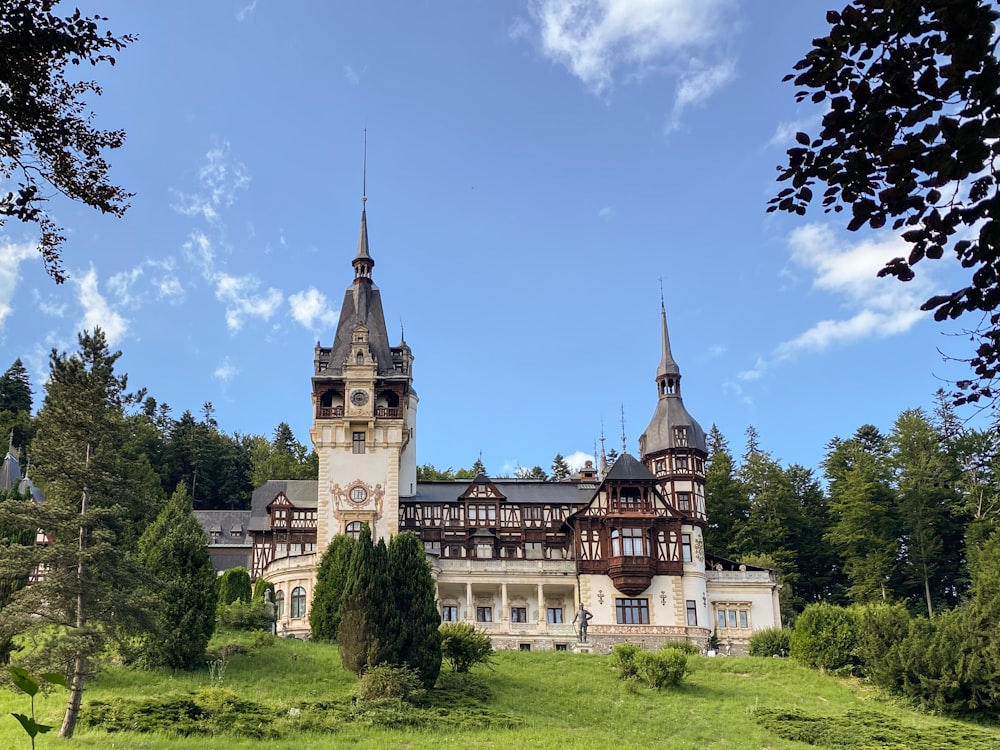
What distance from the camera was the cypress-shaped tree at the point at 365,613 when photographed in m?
32.5

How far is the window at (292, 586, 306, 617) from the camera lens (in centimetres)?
5238

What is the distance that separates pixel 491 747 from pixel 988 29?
22.5 meters

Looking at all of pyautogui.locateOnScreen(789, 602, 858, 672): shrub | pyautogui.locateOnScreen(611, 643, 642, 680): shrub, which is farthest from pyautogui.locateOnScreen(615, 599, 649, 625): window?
pyautogui.locateOnScreen(611, 643, 642, 680): shrub

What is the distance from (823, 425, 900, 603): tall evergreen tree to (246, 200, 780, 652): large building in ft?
29.1

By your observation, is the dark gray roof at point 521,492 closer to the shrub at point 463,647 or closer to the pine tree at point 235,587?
the pine tree at point 235,587

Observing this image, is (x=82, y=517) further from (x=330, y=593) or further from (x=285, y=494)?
(x=285, y=494)

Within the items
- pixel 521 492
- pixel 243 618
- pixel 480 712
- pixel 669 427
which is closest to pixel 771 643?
pixel 669 427

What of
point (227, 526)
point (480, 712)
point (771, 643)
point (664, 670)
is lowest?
point (480, 712)

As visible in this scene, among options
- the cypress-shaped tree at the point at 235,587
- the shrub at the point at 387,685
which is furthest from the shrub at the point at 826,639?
the cypress-shaped tree at the point at 235,587

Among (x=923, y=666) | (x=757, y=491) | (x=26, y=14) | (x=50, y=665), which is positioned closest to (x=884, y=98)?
(x=26, y=14)

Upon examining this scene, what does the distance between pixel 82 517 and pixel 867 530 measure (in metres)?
51.1

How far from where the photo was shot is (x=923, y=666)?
35219 mm

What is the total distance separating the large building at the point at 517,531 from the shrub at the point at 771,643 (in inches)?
210

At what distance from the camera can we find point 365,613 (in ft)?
108
